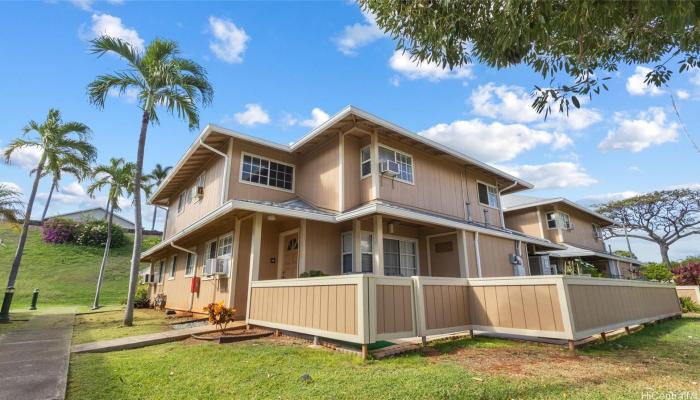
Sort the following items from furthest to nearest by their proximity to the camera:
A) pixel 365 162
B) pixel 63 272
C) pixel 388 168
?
1. pixel 63 272
2. pixel 365 162
3. pixel 388 168

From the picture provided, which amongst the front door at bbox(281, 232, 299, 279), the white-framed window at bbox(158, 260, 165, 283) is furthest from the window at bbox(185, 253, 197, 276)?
the front door at bbox(281, 232, 299, 279)

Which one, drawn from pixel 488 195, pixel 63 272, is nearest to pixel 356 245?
pixel 488 195

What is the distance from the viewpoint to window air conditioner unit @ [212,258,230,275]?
30.2 ft

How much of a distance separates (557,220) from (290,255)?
15.7m

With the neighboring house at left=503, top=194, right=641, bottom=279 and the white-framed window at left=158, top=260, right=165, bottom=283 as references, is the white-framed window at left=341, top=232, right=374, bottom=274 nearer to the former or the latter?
the neighboring house at left=503, top=194, right=641, bottom=279

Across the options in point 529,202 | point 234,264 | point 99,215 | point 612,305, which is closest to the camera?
point 612,305

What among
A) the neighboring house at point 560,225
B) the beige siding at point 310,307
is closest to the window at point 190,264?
the beige siding at point 310,307

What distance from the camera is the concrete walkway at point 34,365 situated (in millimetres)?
3547

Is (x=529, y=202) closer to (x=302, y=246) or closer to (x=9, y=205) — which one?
(x=302, y=246)

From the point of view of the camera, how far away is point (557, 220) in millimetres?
18312

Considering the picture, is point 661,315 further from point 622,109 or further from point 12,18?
point 12,18

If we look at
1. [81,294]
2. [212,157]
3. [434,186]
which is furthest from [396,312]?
[81,294]

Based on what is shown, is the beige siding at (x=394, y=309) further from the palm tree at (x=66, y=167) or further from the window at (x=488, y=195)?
the palm tree at (x=66, y=167)

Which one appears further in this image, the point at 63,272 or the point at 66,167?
the point at 63,272
